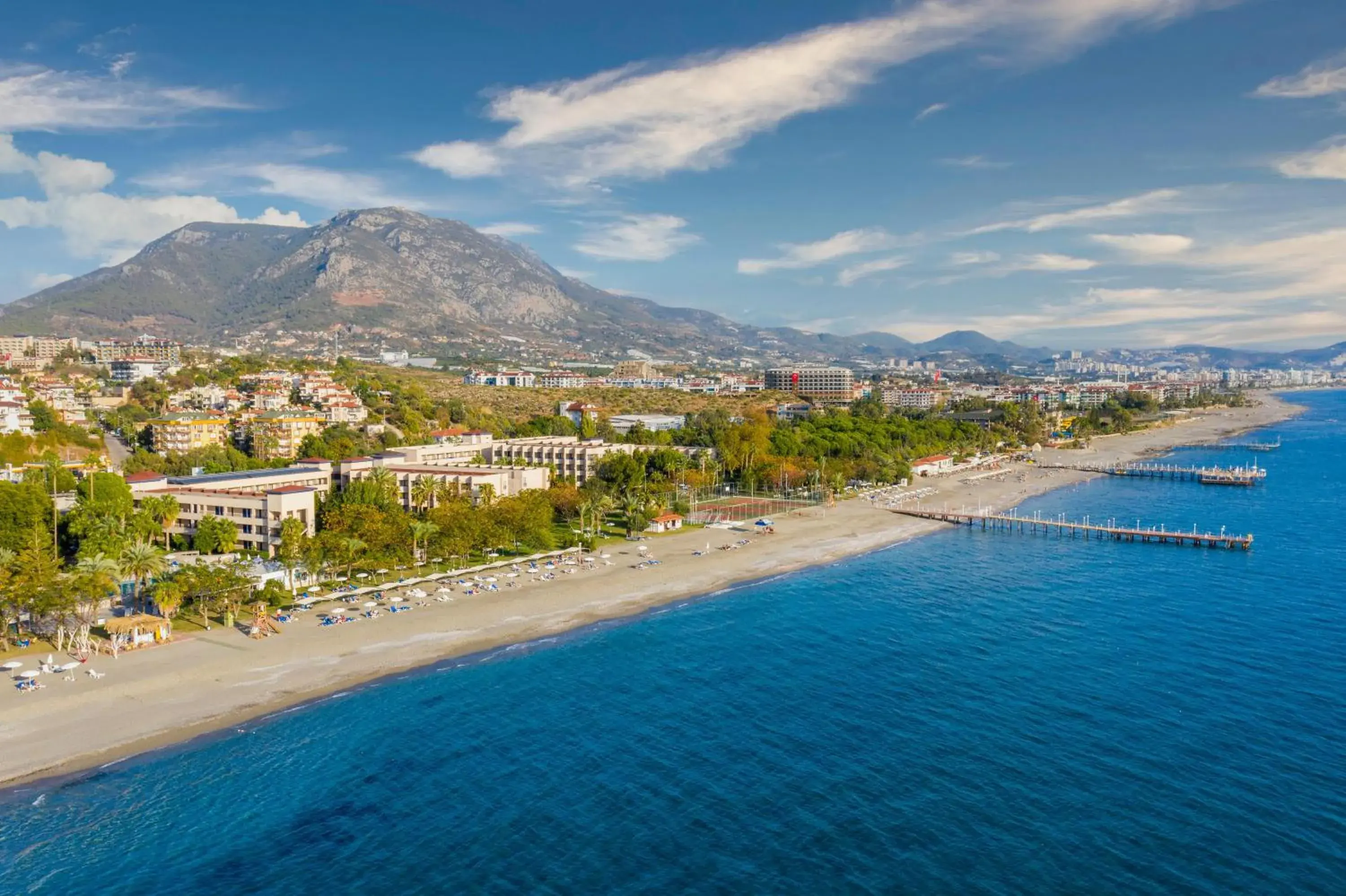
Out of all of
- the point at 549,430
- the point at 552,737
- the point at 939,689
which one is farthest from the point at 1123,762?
the point at 549,430

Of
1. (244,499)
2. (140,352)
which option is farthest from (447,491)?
(140,352)

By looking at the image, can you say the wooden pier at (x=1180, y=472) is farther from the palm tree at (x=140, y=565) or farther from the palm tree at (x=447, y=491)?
the palm tree at (x=140, y=565)

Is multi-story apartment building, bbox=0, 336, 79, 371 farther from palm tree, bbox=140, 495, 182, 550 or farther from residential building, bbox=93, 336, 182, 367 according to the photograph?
palm tree, bbox=140, 495, 182, 550

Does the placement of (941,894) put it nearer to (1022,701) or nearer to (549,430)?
(1022,701)

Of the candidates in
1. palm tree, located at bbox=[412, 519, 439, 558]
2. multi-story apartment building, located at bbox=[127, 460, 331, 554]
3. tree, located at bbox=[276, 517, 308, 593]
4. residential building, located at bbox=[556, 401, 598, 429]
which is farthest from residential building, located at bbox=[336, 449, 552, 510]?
residential building, located at bbox=[556, 401, 598, 429]

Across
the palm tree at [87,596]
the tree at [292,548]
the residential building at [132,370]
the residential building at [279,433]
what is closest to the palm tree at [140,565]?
the palm tree at [87,596]
